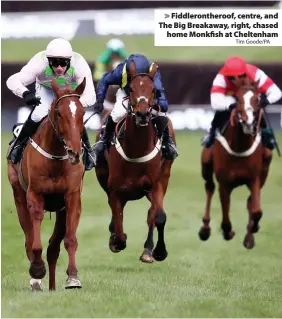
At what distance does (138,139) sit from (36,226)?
Result: 1317mm

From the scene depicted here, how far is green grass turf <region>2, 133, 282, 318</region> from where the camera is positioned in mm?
8625

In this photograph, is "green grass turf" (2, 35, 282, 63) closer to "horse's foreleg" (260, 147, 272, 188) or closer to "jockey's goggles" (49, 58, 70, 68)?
"horse's foreleg" (260, 147, 272, 188)

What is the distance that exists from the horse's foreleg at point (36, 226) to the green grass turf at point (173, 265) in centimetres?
20

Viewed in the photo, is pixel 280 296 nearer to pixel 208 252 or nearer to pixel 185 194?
pixel 208 252

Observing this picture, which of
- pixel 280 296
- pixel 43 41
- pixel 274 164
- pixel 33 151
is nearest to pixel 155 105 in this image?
pixel 33 151

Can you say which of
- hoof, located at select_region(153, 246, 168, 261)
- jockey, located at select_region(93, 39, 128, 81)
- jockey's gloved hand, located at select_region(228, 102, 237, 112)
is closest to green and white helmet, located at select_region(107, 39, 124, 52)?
jockey, located at select_region(93, 39, 128, 81)

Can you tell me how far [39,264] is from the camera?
8.82m

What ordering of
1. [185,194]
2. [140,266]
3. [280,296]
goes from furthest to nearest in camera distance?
1. [185,194]
2. [140,266]
3. [280,296]

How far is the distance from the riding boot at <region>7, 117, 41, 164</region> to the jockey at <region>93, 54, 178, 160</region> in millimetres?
856

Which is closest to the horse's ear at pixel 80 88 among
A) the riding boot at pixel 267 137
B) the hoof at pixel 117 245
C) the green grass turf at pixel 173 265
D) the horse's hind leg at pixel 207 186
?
the green grass turf at pixel 173 265

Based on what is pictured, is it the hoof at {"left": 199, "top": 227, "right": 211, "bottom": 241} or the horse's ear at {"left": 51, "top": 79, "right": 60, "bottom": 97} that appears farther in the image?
the hoof at {"left": 199, "top": 227, "right": 211, "bottom": 241}

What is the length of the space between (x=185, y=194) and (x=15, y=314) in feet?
16.3

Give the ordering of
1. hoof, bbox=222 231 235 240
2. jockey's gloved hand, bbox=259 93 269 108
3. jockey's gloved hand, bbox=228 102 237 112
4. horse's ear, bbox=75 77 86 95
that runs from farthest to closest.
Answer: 1. hoof, bbox=222 231 235 240
2. jockey's gloved hand, bbox=228 102 237 112
3. jockey's gloved hand, bbox=259 93 269 108
4. horse's ear, bbox=75 77 86 95

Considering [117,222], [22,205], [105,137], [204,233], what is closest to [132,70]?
[105,137]
